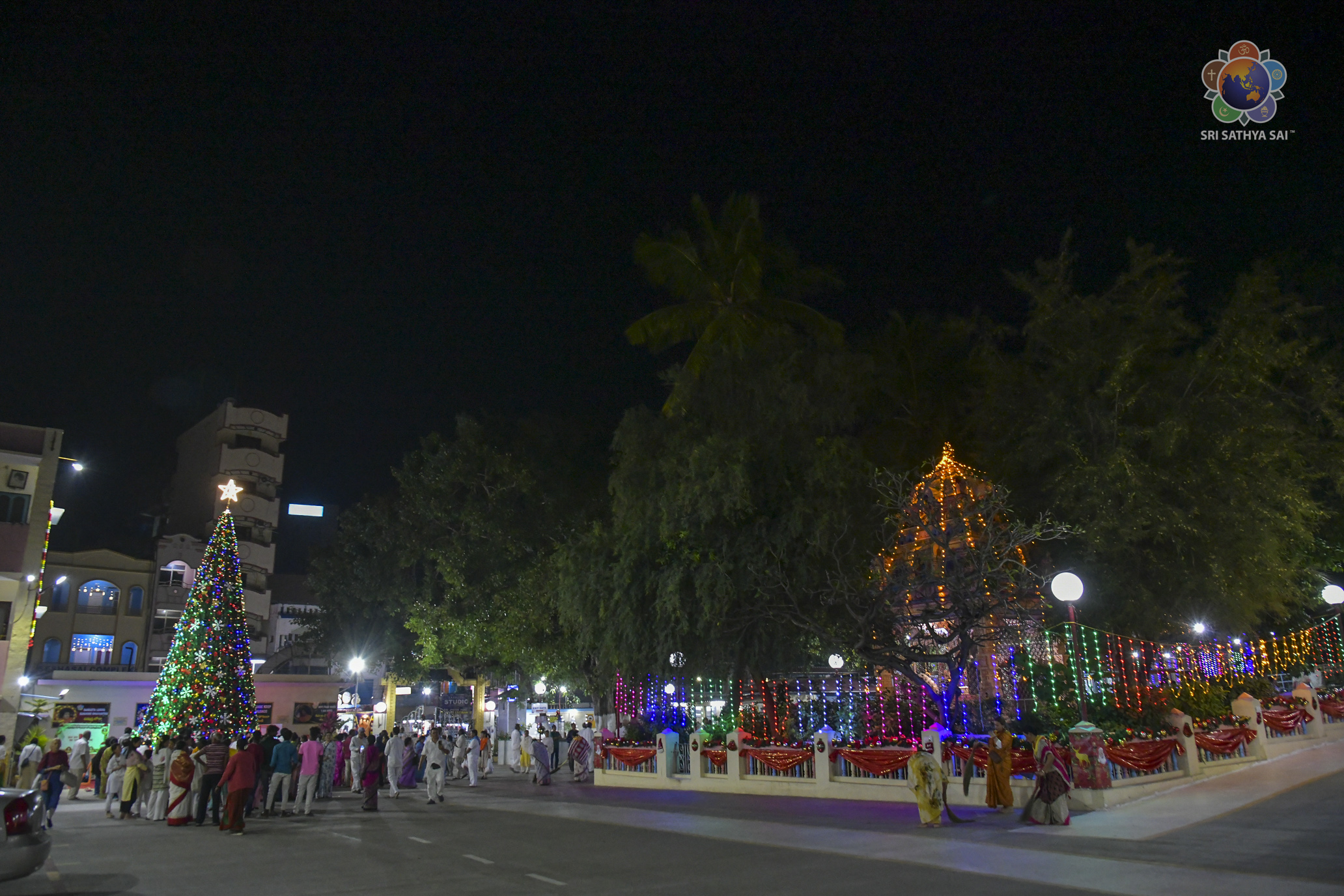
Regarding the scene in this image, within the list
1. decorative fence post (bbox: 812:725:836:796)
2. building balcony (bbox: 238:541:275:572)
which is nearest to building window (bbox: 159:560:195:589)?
building balcony (bbox: 238:541:275:572)

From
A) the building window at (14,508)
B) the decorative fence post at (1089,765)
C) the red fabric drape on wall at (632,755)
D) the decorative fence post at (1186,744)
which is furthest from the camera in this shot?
the building window at (14,508)

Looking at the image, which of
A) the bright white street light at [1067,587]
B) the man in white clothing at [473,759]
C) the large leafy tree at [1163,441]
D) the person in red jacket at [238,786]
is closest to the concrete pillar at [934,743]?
the bright white street light at [1067,587]

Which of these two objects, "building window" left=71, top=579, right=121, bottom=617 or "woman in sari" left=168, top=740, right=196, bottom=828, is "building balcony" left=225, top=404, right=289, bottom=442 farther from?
"woman in sari" left=168, top=740, right=196, bottom=828

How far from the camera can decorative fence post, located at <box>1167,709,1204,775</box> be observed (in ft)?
53.7

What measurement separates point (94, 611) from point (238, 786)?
121ft

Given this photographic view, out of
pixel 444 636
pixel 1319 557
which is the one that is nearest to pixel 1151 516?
pixel 1319 557

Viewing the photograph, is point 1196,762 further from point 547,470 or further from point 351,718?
point 351,718

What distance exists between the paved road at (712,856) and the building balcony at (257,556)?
4002cm

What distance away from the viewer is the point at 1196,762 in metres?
16.6

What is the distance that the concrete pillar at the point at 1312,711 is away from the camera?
21.4 m

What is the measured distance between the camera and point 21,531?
→ 2984cm

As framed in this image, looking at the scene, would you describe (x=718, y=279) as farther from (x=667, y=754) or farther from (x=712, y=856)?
(x=712, y=856)

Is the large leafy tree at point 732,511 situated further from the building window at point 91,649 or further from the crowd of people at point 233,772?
the building window at point 91,649

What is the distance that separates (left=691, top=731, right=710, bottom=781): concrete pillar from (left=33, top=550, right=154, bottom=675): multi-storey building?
32338mm
